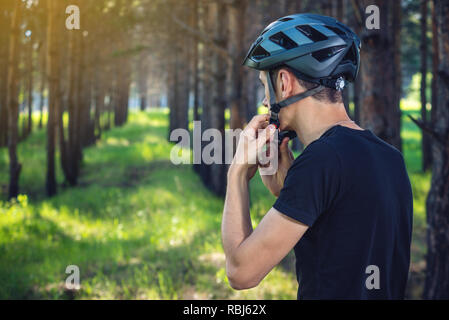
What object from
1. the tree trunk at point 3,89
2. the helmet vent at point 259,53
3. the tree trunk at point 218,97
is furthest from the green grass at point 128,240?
the tree trunk at point 3,89

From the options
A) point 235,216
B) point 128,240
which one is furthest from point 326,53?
point 128,240

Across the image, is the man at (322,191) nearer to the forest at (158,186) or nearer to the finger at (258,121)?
the finger at (258,121)

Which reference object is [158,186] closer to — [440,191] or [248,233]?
[440,191]

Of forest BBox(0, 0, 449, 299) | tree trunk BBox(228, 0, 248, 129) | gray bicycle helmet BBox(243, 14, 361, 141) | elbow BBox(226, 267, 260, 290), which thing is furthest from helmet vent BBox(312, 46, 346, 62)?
tree trunk BBox(228, 0, 248, 129)

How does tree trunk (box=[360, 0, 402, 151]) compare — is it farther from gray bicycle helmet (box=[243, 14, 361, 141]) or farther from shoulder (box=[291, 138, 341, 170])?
shoulder (box=[291, 138, 341, 170])

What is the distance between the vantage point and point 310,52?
7.23 feet

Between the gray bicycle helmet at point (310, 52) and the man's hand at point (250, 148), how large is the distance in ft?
0.30

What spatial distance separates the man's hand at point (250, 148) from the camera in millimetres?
2213

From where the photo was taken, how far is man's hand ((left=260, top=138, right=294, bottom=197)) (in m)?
2.59

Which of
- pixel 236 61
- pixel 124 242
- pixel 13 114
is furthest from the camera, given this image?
pixel 13 114

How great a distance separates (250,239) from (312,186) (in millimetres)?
352

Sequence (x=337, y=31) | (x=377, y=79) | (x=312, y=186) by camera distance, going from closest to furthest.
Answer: (x=312, y=186)
(x=337, y=31)
(x=377, y=79)

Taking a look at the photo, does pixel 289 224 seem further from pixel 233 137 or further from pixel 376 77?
pixel 233 137
